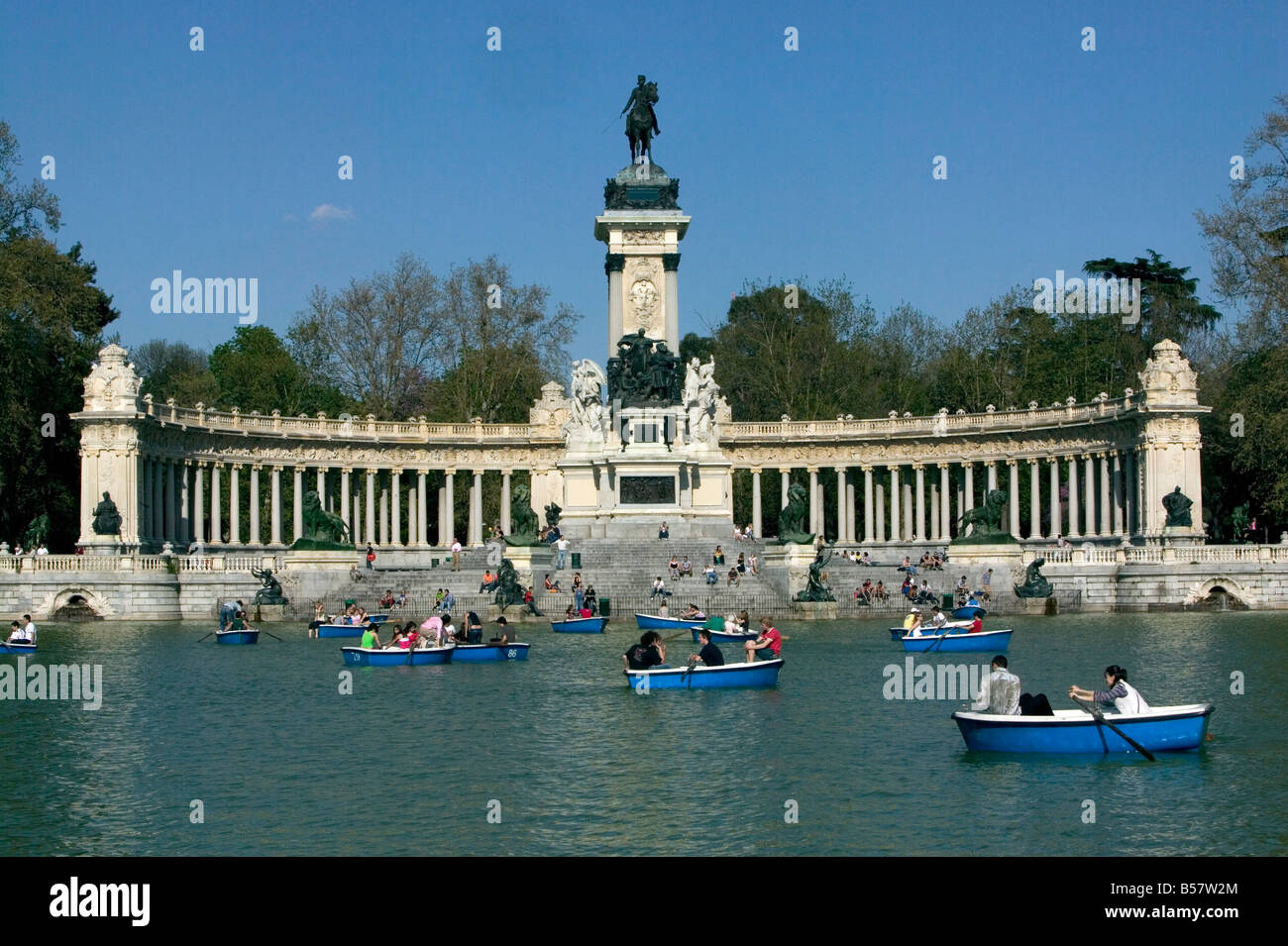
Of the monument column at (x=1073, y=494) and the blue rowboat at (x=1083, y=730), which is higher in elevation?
the monument column at (x=1073, y=494)

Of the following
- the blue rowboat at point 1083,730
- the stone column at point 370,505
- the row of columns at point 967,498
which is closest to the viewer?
the blue rowboat at point 1083,730

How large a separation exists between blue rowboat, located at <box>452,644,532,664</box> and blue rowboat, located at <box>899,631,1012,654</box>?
31.1 ft

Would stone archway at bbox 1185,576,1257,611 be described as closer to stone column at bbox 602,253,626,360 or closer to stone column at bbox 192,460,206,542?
stone column at bbox 602,253,626,360

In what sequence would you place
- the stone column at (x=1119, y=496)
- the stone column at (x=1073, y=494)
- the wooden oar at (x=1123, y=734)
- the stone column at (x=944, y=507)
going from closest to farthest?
the wooden oar at (x=1123, y=734), the stone column at (x=1119, y=496), the stone column at (x=1073, y=494), the stone column at (x=944, y=507)

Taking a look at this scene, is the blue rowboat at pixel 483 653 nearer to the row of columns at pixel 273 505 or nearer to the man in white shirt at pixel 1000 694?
the man in white shirt at pixel 1000 694

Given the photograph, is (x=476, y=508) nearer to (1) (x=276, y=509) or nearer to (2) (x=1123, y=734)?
(1) (x=276, y=509)

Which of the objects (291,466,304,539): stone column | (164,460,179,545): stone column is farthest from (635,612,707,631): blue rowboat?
(291,466,304,539): stone column

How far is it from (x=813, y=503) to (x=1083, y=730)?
63.7 meters

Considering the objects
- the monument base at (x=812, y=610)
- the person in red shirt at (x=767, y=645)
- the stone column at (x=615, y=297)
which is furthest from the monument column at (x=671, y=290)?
the person in red shirt at (x=767, y=645)

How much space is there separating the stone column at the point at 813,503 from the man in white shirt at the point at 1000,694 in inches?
2432

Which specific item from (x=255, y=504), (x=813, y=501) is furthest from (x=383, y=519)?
(x=813, y=501)

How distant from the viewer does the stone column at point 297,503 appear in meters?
82.3
